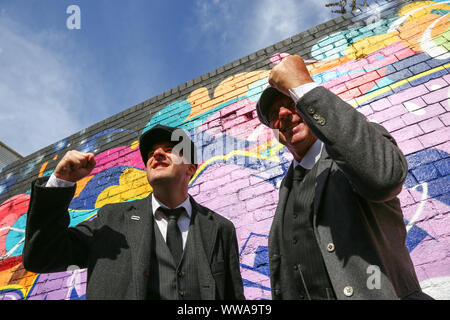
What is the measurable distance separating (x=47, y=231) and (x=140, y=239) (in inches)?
18.3

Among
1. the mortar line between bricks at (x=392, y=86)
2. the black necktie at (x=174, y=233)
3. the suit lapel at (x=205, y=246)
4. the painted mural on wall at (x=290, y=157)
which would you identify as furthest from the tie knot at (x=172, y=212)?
the mortar line between bricks at (x=392, y=86)

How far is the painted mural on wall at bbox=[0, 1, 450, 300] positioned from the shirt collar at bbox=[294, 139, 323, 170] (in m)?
1.30

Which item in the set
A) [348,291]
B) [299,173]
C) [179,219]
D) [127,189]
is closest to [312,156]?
[299,173]

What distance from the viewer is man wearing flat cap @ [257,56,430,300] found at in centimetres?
109

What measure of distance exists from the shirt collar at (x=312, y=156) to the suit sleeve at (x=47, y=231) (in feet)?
4.24

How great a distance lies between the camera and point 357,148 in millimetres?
1082

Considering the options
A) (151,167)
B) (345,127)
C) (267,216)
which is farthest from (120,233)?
(267,216)

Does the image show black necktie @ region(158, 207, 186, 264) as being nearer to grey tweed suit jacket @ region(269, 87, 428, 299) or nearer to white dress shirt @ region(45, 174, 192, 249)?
white dress shirt @ region(45, 174, 192, 249)

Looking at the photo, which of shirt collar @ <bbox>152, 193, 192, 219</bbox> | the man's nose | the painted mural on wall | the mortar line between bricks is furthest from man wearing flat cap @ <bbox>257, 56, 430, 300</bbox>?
the mortar line between bricks

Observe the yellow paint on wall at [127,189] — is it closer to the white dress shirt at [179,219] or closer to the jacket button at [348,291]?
the white dress shirt at [179,219]

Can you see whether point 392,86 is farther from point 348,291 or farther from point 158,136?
point 348,291

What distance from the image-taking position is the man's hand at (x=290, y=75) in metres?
1.29

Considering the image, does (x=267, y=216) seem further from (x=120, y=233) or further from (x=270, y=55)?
(x=270, y=55)
